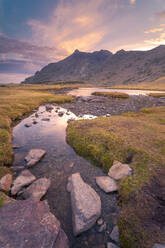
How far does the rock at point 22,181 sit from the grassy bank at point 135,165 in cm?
593

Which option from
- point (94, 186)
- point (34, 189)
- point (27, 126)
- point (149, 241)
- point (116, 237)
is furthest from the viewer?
point (27, 126)

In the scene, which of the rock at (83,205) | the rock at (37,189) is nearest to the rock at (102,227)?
the rock at (83,205)

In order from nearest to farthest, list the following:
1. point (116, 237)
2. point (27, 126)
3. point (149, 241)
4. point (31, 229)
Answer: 1. point (31, 229)
2. point (149, 241)
3. point (116, 237)
4. point (27, 126)

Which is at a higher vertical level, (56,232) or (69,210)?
(56,232)

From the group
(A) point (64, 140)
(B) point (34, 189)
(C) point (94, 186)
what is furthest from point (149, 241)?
(A) point (64, 140)

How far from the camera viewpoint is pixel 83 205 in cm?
773

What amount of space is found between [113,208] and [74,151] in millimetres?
7861

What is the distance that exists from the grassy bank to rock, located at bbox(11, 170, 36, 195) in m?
5.93

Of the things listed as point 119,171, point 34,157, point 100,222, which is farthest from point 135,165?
point 34,157

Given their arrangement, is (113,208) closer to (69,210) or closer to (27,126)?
(69,210)

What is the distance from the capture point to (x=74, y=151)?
15.0 meters

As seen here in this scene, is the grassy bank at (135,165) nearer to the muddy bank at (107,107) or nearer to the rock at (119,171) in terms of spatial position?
the rock at (119,171)

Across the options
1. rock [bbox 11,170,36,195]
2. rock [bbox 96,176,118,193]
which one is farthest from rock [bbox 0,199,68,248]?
rock [bbox 96,176,118,193]

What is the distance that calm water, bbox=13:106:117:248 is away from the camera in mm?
6766
